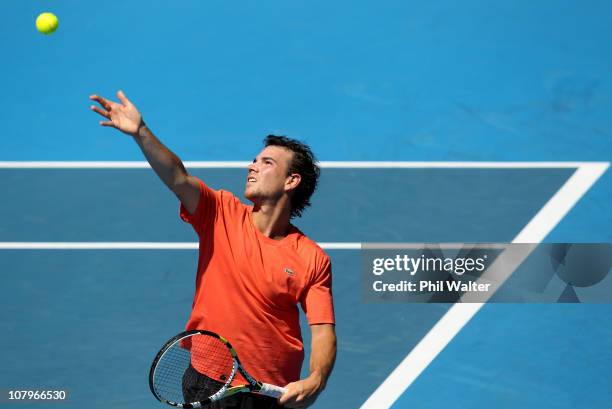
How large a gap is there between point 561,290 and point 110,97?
2.78m

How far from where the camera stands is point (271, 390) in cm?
380

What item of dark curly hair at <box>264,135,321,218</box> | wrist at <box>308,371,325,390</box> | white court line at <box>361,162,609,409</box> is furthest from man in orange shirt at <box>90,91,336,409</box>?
white court line at <box>361,162,609,409</box>

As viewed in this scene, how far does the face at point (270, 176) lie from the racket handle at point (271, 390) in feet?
2.54

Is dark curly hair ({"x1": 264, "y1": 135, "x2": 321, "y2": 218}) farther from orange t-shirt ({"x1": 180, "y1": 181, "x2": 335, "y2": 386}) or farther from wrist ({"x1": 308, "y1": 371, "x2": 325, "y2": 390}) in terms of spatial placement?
wrist ({"x1": 308, "y1": 371, "x2": 325, "y2": 390})

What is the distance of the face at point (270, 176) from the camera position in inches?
167

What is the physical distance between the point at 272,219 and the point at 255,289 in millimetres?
325

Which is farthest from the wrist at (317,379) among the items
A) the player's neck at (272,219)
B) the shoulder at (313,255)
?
the player's neck at (272,219)

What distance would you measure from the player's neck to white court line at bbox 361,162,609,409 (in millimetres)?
1909

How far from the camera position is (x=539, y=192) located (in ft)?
20.8

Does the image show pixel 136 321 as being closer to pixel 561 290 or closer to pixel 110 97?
pixel 110 97

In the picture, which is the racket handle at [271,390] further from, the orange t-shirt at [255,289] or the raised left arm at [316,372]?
the orange t-shirt at [255,289]

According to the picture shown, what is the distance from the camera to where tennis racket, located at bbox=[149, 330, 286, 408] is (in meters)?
3.82

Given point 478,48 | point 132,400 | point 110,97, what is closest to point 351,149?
point 478,48

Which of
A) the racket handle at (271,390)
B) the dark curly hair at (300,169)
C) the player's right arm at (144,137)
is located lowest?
the racket handle at (271,390)
